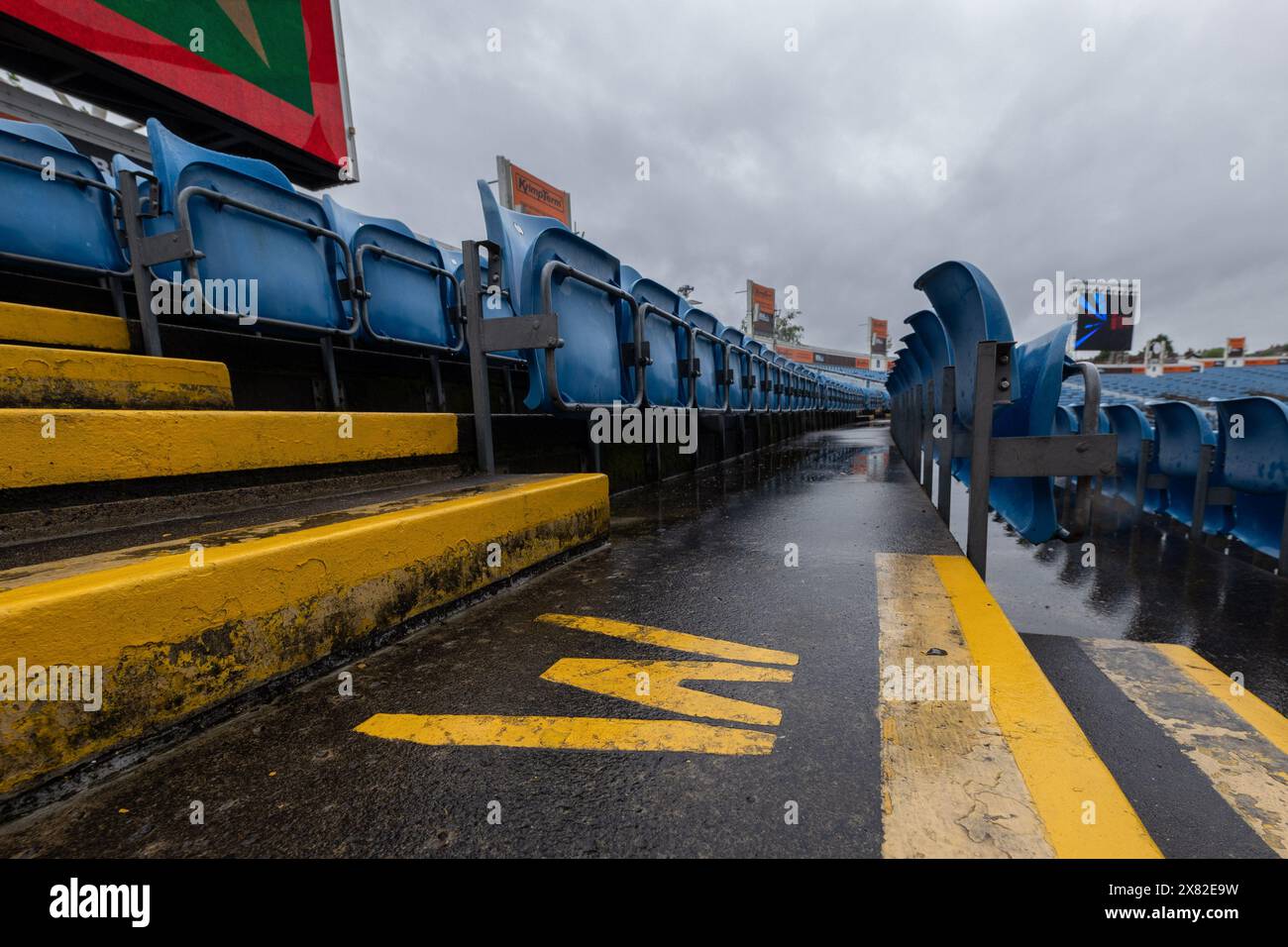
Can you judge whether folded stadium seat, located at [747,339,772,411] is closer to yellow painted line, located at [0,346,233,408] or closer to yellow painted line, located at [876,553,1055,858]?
yellow painted line, located at [0,346,233,408]

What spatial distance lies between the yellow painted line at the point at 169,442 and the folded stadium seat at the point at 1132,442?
5.41 m

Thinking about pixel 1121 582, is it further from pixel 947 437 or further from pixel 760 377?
pixel 760 377

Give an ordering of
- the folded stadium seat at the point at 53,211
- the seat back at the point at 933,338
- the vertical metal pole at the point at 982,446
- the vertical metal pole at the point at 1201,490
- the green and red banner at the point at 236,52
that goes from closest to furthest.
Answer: the vertical metal pole at the point at 982,446
the folded stadium seat at the point at 53,211
the seat back at the point at 933,338
the vertical metal pole at the point at 1201,490
the green and red banner at the point at 236,52

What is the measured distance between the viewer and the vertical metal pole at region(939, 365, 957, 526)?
2.38m

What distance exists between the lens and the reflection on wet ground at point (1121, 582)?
80.0 inches

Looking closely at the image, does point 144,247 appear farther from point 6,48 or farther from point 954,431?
point 6,48

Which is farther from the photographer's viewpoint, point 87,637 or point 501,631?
point 501,631

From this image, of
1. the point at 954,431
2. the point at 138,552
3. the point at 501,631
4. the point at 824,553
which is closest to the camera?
the point at 138,552

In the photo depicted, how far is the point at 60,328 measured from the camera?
2113mm

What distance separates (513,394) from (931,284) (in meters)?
2.72

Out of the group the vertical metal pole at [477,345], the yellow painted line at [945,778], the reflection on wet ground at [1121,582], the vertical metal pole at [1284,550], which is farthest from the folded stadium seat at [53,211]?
the vertical metal pole at [1284,550]

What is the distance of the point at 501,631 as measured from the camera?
132cm

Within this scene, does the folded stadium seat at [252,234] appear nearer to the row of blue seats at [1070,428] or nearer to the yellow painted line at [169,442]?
the yellow painted line at [169,442]
